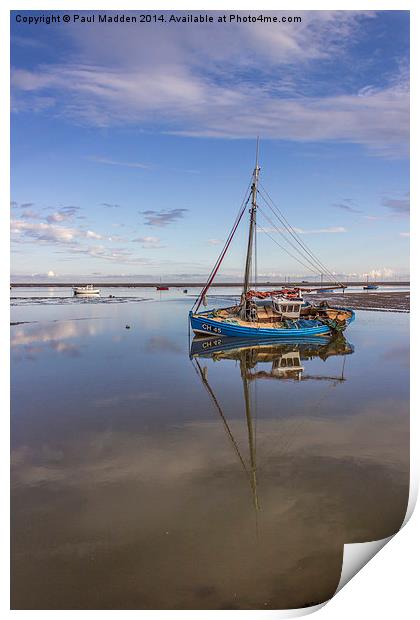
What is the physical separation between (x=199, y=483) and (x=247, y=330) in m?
22.8

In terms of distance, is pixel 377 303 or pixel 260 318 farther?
pixel 377 303

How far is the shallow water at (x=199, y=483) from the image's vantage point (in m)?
6.91

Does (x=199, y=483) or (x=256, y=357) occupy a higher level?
(x=256, y=357)

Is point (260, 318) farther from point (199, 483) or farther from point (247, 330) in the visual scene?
point (199, 483)

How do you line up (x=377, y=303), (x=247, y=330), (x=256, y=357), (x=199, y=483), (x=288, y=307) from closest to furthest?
1. (x=199, y=483)
2. (x=256, y=357)
3. (x=247, y=330)
4. (x=288, y=307)
5. (x=377, y=303)

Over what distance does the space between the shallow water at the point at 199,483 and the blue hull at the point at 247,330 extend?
10.7 meters

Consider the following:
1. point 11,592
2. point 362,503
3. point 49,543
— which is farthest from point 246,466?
point 11,592

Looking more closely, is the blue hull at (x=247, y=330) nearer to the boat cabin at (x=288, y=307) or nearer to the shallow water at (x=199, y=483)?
the boat cabin at (x=288, y=307)

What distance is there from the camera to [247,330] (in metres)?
32.5

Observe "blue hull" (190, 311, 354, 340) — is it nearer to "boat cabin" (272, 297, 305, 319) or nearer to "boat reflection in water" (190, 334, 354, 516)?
"boat reflection in water" (190, 334, 354, 516)

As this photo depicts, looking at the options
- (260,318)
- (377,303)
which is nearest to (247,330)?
(260,318)

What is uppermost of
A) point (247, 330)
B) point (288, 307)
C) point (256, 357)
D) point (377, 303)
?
point (377, 303)

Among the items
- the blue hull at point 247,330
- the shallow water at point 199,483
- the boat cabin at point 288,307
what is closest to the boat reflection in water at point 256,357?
the shallow water at point 199,483
